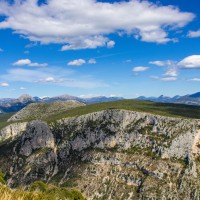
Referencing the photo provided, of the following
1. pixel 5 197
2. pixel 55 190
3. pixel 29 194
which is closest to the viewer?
pixel 5 197

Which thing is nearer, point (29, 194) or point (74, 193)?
point (29, 194)

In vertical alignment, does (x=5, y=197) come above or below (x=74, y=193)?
above

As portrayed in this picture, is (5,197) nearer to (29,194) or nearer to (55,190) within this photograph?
(29,194)

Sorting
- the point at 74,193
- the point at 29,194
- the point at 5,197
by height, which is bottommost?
the point at 74,193

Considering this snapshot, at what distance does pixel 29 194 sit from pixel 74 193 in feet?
438

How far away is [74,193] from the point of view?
561 feet

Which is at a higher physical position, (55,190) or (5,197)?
(5,197)

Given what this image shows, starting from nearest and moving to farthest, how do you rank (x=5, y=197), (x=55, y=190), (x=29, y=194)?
(x=5, y=197), (x=29, y=194), (x=55, y=190)

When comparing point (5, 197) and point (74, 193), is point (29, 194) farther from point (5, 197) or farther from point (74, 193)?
point (74, 193)

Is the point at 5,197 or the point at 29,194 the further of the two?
the point at 29,194

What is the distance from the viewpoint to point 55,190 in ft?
559

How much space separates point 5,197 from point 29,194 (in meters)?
17.8

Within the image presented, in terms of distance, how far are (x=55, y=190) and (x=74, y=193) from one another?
29.1 feet

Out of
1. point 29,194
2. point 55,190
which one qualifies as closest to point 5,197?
point 29,194
